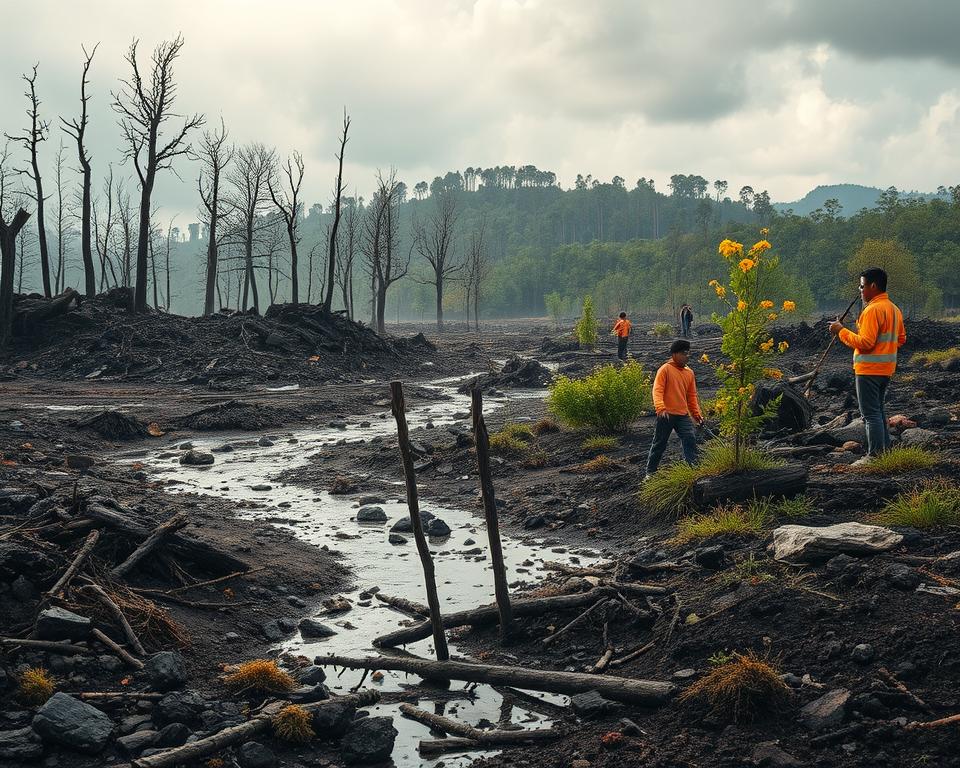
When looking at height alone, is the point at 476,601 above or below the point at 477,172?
below

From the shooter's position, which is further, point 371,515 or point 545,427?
point 545,427

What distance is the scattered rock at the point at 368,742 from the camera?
16.9 ft

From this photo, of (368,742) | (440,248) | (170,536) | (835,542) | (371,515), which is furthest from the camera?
(440,248)

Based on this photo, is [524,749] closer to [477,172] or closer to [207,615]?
[207,615]

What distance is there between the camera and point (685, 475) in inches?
366

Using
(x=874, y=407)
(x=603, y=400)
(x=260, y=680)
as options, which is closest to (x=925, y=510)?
(x=874, y=407)

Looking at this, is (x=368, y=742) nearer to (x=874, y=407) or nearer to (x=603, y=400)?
(x=874, y=407)

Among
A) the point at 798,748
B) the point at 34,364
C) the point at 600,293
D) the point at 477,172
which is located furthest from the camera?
the point at 477,172

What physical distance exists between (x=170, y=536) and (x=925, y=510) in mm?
6727

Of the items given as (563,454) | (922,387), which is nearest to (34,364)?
(563,454)

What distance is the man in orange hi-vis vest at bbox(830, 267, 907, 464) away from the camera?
8.45m

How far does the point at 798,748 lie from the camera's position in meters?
4.63

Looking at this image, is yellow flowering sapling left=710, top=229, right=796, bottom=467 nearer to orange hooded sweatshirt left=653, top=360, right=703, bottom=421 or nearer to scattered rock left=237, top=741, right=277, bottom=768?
orange hooded sweatshirt left=653, top=360, right=703, bottom=421

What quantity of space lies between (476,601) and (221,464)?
26.3 feet
